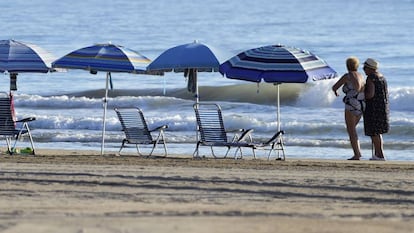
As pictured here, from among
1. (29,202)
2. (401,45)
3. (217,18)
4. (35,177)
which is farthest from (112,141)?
(217,18)

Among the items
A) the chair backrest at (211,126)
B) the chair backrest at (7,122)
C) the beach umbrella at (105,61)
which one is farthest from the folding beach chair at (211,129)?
the chair backrest at (7,122)

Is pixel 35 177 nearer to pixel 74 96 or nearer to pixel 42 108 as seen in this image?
pixel 42 108

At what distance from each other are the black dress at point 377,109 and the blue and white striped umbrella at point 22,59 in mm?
3961

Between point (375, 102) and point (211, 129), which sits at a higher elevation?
point (375, 102)

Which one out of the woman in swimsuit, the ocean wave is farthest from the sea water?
the woman in swimsuit

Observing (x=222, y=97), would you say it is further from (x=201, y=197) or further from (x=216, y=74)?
(x=201, y=197)

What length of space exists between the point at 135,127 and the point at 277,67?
84.3 inches

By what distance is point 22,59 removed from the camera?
1449cm

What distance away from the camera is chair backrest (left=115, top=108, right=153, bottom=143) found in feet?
47.2

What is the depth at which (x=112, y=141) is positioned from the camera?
1881 cm

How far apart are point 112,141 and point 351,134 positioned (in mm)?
6020

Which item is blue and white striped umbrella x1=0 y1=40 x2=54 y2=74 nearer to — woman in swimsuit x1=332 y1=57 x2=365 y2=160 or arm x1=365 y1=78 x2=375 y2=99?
woman in swimsuit x1=332 y1=57 x2=365 y2=160

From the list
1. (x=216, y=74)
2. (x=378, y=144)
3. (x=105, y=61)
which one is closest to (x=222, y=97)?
(x=216, y=74)

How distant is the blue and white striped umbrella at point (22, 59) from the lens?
14.4 metres
